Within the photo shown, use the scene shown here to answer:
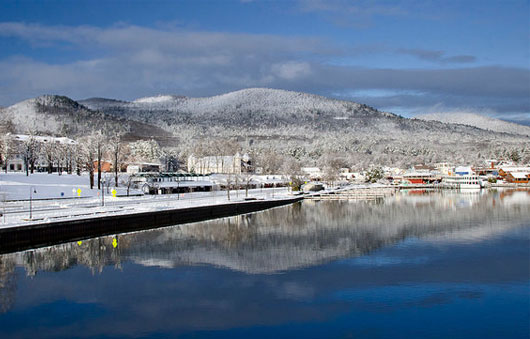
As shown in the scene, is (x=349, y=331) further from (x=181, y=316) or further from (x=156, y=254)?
(x=156, y=254)

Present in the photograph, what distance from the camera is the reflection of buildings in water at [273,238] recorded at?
2934cm

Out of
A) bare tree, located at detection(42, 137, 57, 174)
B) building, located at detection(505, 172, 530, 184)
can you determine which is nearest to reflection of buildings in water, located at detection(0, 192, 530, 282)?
bare tree, located at detection(42, 137, 57, 174)

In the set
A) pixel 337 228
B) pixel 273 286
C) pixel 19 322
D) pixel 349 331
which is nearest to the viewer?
pixel 349 331

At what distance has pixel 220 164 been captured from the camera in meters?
128

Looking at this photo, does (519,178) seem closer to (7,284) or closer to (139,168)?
(139,168)

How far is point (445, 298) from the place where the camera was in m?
21.8

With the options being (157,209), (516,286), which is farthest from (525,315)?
(157,209)

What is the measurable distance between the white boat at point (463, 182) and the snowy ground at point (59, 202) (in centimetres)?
7264

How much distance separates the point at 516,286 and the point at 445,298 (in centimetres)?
444

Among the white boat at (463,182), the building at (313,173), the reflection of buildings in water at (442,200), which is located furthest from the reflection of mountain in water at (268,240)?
the building at (313,173)

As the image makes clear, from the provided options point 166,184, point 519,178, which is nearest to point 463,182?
point 519,178

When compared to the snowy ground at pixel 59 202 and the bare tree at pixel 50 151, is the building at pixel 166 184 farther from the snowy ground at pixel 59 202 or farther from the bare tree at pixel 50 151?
the bare tree at pixel 50 151

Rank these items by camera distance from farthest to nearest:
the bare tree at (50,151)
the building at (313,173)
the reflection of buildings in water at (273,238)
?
the building at (313,173) < the bare tree at (50,151) < the reflection of buildings in water at (273,238)

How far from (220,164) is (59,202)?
8119 cm
